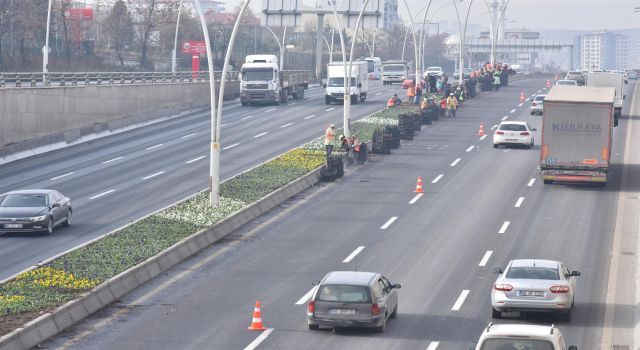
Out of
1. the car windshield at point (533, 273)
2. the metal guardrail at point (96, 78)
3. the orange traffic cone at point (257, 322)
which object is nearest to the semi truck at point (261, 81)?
the metal guardrail at point (96, 78)

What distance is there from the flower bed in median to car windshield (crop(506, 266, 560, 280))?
950 centimetres

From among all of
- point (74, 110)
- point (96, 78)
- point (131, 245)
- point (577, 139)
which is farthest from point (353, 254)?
point (96, 78)

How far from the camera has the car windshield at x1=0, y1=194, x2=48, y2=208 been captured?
124 ft

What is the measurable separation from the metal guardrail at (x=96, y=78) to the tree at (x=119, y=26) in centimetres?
1856

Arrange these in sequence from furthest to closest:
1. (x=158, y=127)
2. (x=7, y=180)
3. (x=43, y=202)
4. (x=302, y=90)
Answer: (x=302, y=90), (x=158, y=127), (x=7, y=180), (x=43, y=202)

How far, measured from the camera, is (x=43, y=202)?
3788 cm

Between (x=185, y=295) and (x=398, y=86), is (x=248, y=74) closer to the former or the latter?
(x=398, y=86)

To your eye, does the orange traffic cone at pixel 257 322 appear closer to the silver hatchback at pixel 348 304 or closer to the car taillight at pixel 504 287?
the silver hatchback at pixel 348 304

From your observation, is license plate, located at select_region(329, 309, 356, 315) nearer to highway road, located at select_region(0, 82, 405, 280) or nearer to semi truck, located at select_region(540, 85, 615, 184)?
highway road, located at select_region(0, 82, 405, 280)

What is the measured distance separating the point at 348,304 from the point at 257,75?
60.9 m

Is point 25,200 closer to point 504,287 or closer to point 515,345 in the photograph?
point 504,287

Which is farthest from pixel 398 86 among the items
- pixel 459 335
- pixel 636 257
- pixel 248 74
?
pixel 459 335

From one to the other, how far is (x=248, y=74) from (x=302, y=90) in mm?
9021

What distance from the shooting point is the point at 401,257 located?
33781 mm
